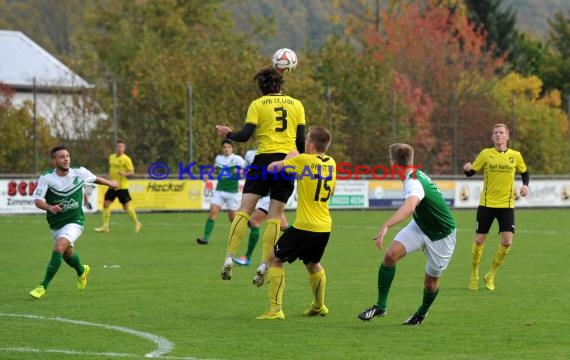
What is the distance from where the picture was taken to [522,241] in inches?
934

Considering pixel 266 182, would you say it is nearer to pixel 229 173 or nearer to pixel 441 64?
pixel 229 173

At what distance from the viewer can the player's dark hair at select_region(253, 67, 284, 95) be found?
12.0 meters

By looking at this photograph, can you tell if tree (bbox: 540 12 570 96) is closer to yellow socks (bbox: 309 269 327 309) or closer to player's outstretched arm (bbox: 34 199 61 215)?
player's outstretched arm (bbox: 34 199 61 215)

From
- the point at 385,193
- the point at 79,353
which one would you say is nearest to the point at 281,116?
the point at 79,353

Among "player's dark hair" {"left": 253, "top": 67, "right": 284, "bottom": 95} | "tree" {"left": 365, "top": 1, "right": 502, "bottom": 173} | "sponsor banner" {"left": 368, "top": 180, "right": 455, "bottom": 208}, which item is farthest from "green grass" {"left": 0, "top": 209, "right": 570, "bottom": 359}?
"tree" {"left": 365, "top": 1, "right": 502, "bottom": 173}

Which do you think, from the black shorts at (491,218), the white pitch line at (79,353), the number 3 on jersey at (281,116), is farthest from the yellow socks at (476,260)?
the white pitch line at (79,353)

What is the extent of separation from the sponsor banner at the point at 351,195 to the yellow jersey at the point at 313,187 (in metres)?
25.8

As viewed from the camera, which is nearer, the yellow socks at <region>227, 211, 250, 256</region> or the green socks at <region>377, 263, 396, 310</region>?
the green socks at <region>377, 263, 396, 310</region>

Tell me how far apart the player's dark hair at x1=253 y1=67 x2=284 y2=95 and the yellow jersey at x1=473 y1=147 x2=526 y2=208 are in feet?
13.7

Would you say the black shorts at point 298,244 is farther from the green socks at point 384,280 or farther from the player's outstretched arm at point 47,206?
the player's outstretched arm at point 47,206

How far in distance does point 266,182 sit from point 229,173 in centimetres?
1099

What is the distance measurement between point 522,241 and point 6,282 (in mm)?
12433

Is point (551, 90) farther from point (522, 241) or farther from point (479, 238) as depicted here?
point (479, 238)

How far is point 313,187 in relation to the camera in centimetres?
1103
